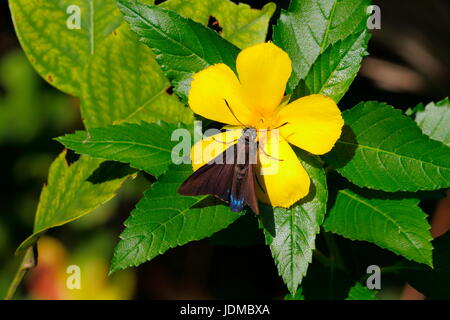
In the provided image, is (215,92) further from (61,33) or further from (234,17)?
(61,33)

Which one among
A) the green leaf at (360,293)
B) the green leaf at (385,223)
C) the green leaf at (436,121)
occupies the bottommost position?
the green leaf at (360,293)

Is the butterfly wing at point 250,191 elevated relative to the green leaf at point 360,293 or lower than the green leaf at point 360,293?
elevated

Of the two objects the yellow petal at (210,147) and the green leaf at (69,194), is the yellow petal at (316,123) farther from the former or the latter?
the green leaf at (69,194)

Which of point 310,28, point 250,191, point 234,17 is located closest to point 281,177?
point 250,191

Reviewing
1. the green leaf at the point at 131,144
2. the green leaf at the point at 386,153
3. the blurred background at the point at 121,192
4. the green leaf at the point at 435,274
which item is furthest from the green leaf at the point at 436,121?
the blurred background at the point at 121,192

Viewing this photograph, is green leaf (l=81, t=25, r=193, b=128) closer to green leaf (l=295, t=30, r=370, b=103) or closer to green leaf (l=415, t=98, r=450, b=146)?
green leaf (l=295, t=30, r=370, b=103)
